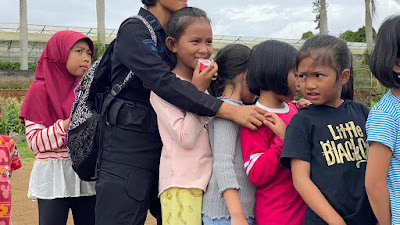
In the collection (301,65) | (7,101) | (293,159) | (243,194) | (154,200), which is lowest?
(7,101)

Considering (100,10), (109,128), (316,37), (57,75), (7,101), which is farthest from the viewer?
(100,10)

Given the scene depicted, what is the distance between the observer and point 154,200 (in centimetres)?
274

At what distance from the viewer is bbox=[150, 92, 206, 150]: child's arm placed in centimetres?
233

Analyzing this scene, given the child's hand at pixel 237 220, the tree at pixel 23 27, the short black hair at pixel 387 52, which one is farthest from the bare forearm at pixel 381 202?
the tree at pixel 23 27

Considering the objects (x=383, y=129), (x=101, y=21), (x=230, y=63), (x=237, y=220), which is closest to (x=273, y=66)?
(x=230, y=63)

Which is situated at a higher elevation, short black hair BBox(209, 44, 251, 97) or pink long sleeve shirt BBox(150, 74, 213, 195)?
short black hair BBox(209, 44, 251, 97)

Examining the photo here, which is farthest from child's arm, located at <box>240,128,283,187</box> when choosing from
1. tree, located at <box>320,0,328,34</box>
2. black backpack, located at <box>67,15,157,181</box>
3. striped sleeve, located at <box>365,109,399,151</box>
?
tree, located at <box>320,0,328,34</box>

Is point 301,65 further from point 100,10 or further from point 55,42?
point 100,10

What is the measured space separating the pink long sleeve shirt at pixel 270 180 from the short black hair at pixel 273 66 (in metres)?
0.20

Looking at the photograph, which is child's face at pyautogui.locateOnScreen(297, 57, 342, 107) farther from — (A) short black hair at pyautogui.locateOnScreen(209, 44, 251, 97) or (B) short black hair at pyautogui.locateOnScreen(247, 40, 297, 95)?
(A) short black hair at pyautogui.locateOnScreen(209, 44, 251, 97)

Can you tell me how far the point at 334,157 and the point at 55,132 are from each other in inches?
75.7

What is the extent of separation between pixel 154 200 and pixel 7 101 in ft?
45.1

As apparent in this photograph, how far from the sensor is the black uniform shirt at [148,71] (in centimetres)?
233

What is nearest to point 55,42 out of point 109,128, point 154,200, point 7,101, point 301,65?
point 109,128
